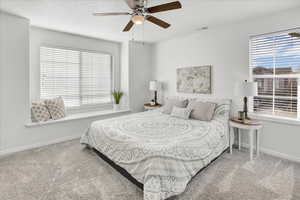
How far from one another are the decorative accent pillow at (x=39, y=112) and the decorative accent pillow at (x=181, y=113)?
2.78m

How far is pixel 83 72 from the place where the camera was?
447cm

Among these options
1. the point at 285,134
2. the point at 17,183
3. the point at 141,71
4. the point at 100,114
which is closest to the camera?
the point at 17,183

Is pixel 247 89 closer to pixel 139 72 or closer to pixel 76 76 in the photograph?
pixel 139 72

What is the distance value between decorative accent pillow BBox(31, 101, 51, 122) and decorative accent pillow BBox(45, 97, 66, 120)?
3.4 inches

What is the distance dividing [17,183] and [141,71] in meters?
3.81

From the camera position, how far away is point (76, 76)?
14.3ft

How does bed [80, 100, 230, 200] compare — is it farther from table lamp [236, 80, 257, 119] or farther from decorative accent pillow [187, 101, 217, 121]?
table lamp [236, 80, 257, 119]

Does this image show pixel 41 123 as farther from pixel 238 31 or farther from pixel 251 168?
pixel 238 31

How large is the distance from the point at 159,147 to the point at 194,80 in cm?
258

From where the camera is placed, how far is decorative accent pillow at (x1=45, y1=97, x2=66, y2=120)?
3.63 m

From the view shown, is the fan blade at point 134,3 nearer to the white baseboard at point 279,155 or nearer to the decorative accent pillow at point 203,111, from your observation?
the decorative accent pillow at point 203,111

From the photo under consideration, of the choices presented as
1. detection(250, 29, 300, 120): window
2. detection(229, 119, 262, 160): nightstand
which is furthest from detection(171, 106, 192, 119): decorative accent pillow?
detection(250, 29, 300, 120): window

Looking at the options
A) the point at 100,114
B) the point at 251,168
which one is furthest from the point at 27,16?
the point at 251,168

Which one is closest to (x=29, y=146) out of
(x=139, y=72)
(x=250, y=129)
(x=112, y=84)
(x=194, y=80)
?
(x=112, y=84)
